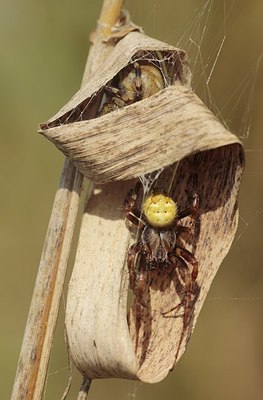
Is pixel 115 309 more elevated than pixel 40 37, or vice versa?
pixel 40 37

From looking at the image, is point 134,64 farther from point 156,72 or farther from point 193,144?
point 193,144

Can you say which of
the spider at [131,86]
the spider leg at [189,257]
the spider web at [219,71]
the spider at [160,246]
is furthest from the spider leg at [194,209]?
the spider web at [219,71]

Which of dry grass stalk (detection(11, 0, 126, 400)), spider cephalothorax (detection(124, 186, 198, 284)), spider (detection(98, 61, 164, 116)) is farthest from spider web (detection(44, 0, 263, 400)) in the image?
dry grass stalk (detection(11, 0, 126, 400))

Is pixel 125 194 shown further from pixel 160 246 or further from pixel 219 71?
pixel 219 71

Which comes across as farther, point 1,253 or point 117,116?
point 1,253

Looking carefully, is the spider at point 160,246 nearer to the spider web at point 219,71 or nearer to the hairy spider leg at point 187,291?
the hairy spider leg at point 187,291

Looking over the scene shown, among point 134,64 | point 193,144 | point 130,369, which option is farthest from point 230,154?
point 130,369
